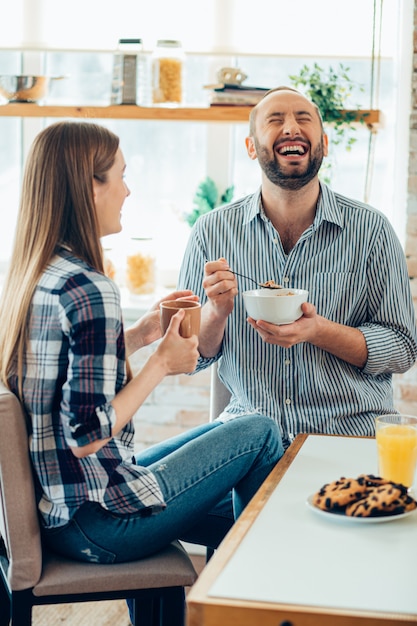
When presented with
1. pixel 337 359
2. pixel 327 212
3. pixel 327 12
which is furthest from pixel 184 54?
pixel 337 359

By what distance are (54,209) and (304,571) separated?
80 centimetres

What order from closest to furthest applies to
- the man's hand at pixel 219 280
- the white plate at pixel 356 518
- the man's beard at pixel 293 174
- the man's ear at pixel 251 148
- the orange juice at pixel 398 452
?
the white plate at pixel 356 518 → the orange juice at pixel 398 452 → the man's hand at pixel 219 280 → the man's beard at pixel 293 174 → the man's ear at pixel 251 148

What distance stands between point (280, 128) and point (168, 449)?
2.92ft

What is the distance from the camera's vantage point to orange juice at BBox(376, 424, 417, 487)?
146cm

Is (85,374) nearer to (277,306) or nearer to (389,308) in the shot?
(277,306)

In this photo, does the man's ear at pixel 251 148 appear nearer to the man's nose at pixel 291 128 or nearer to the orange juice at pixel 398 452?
the man's nose at pixel 291 128

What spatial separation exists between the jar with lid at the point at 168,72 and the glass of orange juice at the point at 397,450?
1871 millimetres

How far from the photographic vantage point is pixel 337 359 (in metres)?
2.16

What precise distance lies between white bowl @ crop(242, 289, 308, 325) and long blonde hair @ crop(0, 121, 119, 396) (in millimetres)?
351

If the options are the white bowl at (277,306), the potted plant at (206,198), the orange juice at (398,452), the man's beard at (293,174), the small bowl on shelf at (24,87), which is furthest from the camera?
the potted plant at (206,198)

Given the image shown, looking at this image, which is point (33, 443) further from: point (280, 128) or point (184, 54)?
point (184, 54)

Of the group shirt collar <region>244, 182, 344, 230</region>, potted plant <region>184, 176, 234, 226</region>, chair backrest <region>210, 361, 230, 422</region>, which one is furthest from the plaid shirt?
potted plant <region>184, 176, 234, 226</region>

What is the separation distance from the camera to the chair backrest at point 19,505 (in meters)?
1.53

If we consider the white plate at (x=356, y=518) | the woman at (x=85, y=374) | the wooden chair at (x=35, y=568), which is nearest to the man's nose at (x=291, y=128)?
the woman at (x=85, y=374)
